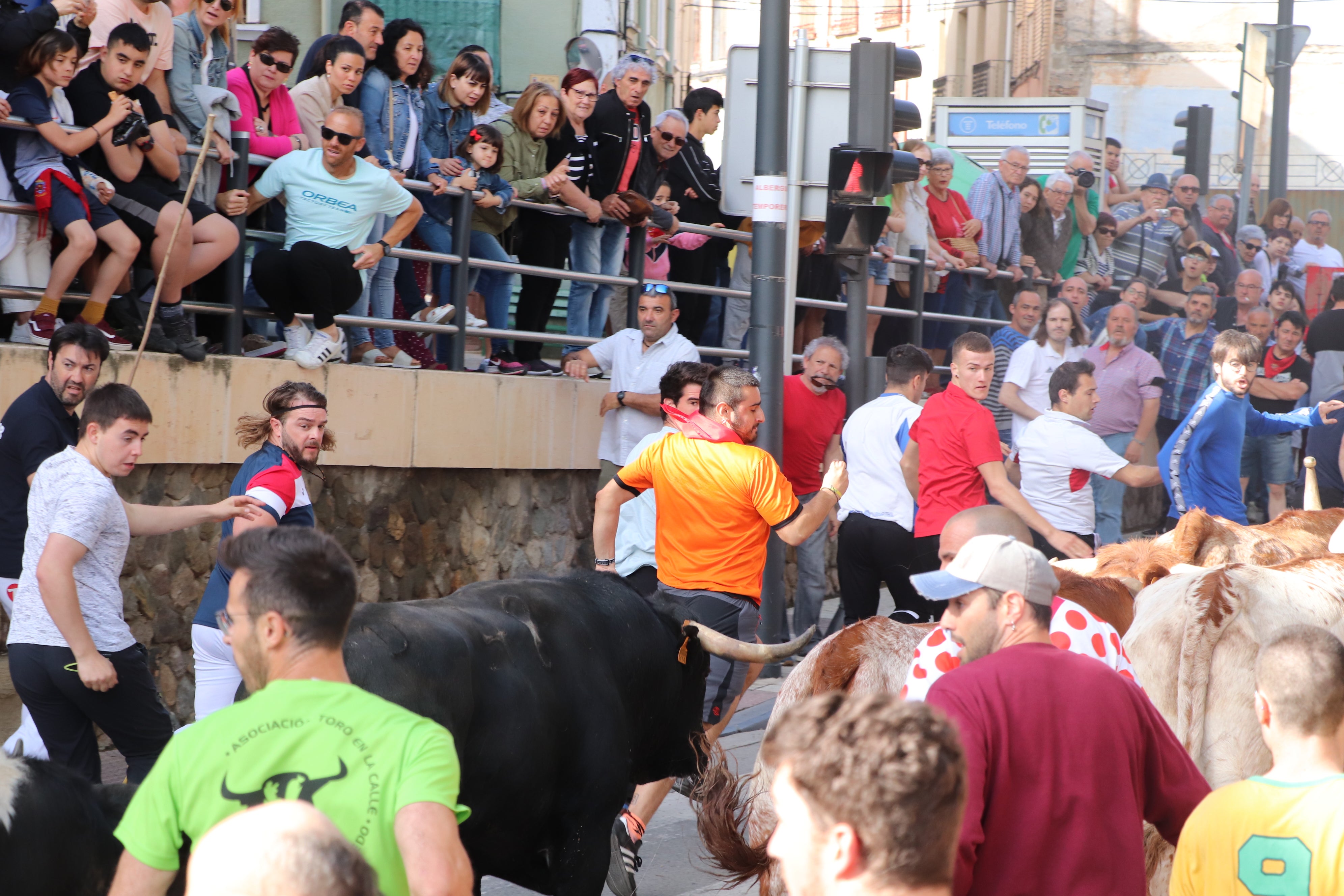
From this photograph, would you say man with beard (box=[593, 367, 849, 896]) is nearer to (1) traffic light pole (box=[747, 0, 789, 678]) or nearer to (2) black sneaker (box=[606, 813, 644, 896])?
(2) black sneaker (box=[606, 813, 644, 896])

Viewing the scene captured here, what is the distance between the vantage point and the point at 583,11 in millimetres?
15266

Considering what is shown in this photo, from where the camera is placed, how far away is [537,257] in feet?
31.3

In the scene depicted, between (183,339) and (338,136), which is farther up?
(338,136)

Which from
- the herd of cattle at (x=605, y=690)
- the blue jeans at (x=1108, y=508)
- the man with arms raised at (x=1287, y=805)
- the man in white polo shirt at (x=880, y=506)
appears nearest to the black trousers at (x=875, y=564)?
the man in white polo shirt at (x=880, y=506)

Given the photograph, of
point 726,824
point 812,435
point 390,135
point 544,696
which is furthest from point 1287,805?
point 390,135

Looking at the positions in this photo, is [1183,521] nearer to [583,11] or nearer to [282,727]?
[282,727]

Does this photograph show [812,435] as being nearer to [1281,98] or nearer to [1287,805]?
[1287,805]

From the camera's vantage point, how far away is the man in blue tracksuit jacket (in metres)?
→ 8.14

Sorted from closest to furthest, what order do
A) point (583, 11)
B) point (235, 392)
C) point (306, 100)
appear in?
point (235, 392)
point (306, 100)
point (583, 11)

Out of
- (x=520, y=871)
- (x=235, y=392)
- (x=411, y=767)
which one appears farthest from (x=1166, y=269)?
(x=411, y=767)

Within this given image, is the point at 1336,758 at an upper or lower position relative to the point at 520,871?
upper

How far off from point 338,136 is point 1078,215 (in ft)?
29.7

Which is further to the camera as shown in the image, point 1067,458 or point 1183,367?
point 1183,367

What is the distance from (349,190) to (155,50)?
116 centimetres
